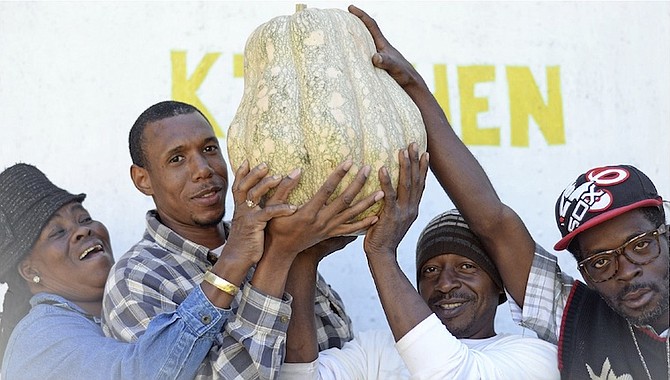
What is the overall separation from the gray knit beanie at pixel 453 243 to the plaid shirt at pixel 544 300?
249mm

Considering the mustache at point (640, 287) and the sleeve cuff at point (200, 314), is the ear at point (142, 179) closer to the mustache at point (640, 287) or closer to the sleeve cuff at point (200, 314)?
the sleeve cuff at point (200, 314)

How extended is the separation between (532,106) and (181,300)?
2451 millimetres

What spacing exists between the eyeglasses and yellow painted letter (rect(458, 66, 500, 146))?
175 centimetres

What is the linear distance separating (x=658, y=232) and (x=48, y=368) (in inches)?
79.5

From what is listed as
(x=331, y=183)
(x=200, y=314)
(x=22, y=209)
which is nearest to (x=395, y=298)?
(x=331, y=183)

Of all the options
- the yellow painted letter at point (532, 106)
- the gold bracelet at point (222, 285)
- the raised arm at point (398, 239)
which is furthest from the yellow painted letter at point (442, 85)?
the gold bracelet at point (222, 285)

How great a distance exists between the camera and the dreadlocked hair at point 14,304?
371 cm

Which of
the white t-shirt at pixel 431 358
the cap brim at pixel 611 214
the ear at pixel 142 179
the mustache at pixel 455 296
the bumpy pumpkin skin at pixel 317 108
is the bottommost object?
the white t-shirt at pixel 431 358

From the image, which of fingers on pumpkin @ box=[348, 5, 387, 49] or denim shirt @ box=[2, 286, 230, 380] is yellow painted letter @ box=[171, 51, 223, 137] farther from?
denim shirt @ box=[2, 286, 230, 380]

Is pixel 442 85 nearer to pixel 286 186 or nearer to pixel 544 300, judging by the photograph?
pixel 544 300

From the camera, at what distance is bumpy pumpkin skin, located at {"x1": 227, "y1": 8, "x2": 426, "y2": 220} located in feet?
9.91

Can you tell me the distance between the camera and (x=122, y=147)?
16.3ft

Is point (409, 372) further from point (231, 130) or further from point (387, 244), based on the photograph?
point (231, 130)

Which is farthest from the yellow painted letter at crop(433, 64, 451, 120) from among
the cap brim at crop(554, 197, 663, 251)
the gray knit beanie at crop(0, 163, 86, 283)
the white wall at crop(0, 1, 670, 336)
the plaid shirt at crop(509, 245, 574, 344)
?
the gray knit beanie at crop(0, 163, 86, 283)
